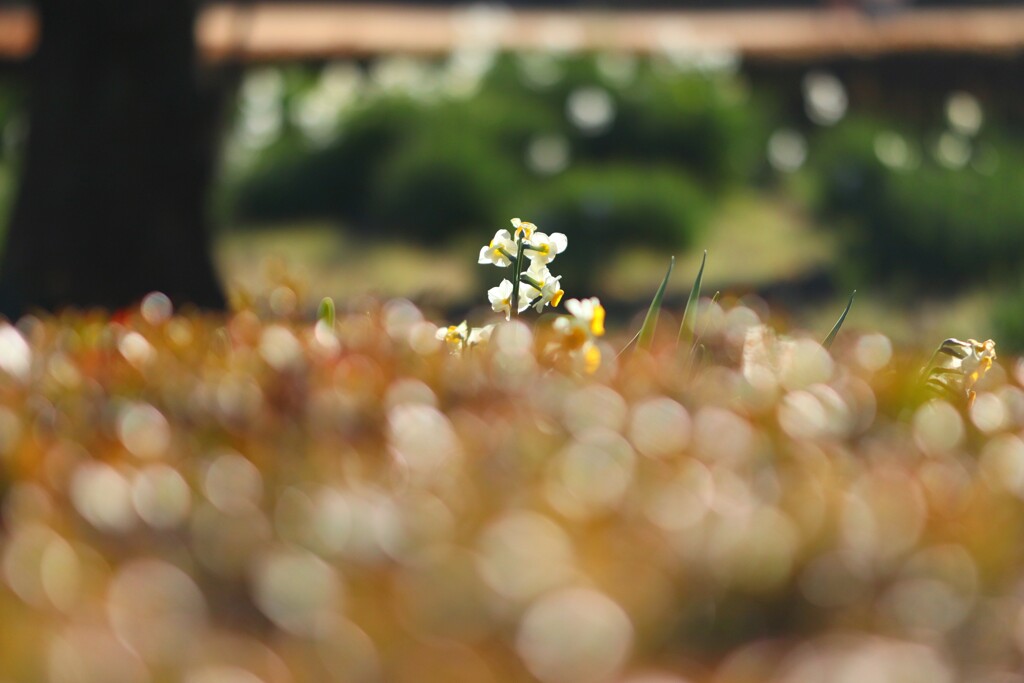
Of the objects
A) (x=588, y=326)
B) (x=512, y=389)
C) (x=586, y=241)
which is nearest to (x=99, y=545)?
(x=512, y=389)

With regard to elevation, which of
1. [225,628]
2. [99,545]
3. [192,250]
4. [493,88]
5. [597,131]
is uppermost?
[493,88]

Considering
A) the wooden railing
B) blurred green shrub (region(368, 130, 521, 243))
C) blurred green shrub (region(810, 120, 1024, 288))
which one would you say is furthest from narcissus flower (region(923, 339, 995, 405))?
the wooden railing

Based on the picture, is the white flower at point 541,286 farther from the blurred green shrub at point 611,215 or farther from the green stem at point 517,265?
the blurred green shrub at point 611,215

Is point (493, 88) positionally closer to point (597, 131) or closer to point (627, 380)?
point (597, 131)

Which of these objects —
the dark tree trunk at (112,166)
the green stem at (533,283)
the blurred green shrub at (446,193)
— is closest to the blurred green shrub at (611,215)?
the blurred green shrub at (446,193)

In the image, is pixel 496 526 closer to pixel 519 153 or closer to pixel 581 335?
pixel 581 335

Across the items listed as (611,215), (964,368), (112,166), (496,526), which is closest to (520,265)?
(964,368)

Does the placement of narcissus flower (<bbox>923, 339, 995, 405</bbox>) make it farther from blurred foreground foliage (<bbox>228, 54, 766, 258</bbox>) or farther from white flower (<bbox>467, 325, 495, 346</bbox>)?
blurred foreground foliage (<bbox>228, 54, 766, 258</bbox>)
